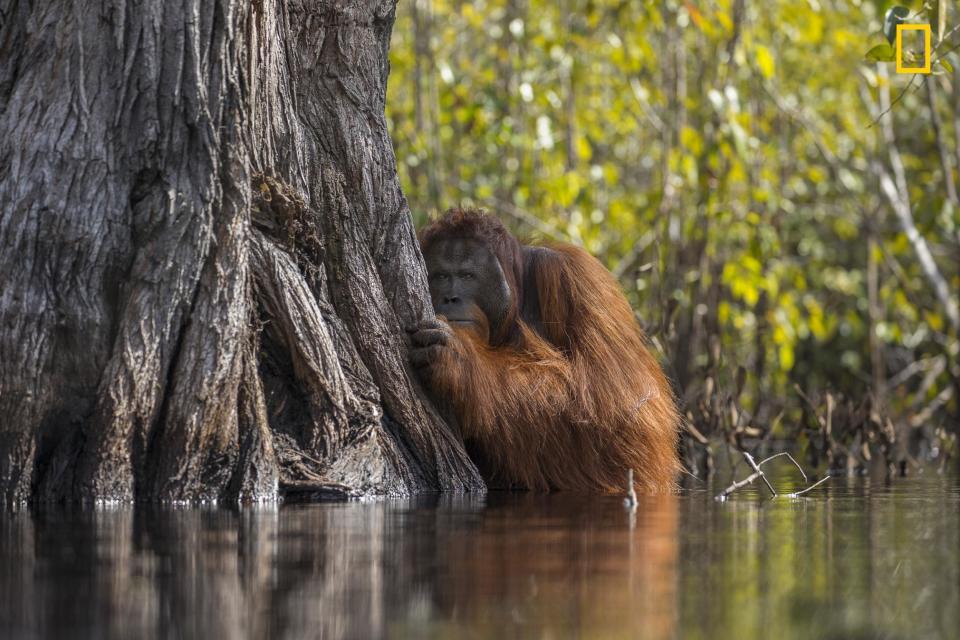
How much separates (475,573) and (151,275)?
2093mm

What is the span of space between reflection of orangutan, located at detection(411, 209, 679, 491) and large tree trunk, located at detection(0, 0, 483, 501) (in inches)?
25.1

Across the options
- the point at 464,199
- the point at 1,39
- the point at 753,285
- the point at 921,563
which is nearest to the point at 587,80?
the point at 464,199

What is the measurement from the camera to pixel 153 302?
471cm

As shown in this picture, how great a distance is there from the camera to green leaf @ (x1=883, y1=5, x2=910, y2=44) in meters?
5.61

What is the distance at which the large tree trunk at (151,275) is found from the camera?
4.66m

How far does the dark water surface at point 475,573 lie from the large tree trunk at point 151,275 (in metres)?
0.31

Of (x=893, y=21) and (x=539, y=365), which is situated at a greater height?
(x=893, y=21)

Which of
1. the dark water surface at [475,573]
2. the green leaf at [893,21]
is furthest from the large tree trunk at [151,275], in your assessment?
the green leaf at [893,21]

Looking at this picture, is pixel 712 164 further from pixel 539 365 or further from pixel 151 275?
pixel 151 275

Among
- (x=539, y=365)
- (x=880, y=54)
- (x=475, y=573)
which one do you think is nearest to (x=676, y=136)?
(x=880, y=54)

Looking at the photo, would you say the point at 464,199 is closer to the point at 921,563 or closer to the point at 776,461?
the point at 776,461

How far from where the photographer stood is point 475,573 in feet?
9.92

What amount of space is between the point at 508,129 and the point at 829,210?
4.97 meters

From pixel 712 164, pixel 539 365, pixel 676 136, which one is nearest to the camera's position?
pixel 539 365
